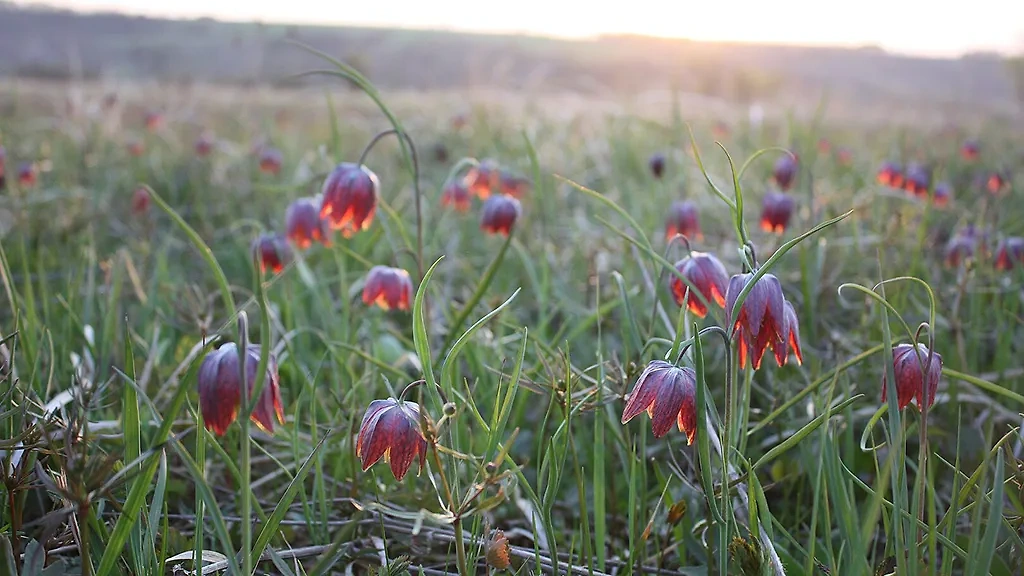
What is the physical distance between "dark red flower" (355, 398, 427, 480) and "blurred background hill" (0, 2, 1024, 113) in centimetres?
1860

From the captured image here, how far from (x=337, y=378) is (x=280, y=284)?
86 cm

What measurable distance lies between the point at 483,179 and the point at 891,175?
160 centimetres

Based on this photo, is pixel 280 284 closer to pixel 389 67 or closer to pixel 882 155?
pixel 882 155

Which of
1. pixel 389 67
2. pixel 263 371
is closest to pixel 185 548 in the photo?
pixel 263 371

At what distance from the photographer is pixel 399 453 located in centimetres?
88

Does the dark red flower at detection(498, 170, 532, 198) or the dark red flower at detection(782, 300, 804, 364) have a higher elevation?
the dark red flower at detection(782, 300, 804, 364)

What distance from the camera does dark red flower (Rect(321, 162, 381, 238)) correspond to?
4.83 feet

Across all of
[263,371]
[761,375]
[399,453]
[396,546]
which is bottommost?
[396,546]

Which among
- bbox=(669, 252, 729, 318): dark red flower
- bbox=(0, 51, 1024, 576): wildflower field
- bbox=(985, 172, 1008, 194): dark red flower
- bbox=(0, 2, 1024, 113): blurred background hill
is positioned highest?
bbox=(0, 2, 1024, 113): blurred background hill

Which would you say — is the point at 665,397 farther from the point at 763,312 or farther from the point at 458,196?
the point at 458,196

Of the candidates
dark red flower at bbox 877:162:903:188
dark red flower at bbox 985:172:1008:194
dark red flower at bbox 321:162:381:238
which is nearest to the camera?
dark red flower at bbox 321:162:381:238

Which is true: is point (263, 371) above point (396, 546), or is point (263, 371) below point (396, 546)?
above

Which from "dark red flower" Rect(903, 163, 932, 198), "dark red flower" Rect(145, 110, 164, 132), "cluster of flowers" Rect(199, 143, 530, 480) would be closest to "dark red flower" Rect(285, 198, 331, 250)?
"cluster of flowers" Rect(199, 143, 530, 480)

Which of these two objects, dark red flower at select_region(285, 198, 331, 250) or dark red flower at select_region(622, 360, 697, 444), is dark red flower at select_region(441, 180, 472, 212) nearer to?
dark red flower at select_region(285, 198, 331, 250)
